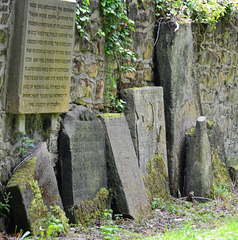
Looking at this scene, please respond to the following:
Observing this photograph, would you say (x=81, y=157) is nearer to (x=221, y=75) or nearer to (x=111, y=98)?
(x=111, y=98)

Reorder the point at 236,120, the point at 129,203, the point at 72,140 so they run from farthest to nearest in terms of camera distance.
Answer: the point at 236,120
the point at 129,203
the point at 72,140

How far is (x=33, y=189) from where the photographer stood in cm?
326

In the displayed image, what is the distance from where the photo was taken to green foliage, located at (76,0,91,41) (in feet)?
12.7

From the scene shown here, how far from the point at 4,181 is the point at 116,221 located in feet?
4.03

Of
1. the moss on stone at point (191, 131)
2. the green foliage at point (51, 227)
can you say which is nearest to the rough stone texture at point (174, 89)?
the moss on stone at point (191, 131)

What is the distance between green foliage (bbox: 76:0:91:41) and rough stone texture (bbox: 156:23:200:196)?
1552mm

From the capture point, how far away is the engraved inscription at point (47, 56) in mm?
3279

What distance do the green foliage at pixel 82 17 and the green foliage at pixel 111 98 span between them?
0.68 m

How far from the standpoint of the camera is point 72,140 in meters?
3.81

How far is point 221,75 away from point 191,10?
183cm

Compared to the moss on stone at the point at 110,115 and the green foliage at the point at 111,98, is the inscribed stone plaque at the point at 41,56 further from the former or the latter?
the green foliage at the point at 111,98

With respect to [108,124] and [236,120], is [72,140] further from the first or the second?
[236,120]

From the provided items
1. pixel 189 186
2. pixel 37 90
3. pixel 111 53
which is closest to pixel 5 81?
pixel 37 90

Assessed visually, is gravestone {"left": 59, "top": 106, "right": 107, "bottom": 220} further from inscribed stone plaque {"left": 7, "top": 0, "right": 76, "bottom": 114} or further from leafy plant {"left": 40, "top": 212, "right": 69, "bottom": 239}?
leafy plant {"left": 40, "top": 212, "right": 69, "bottom": 239}
